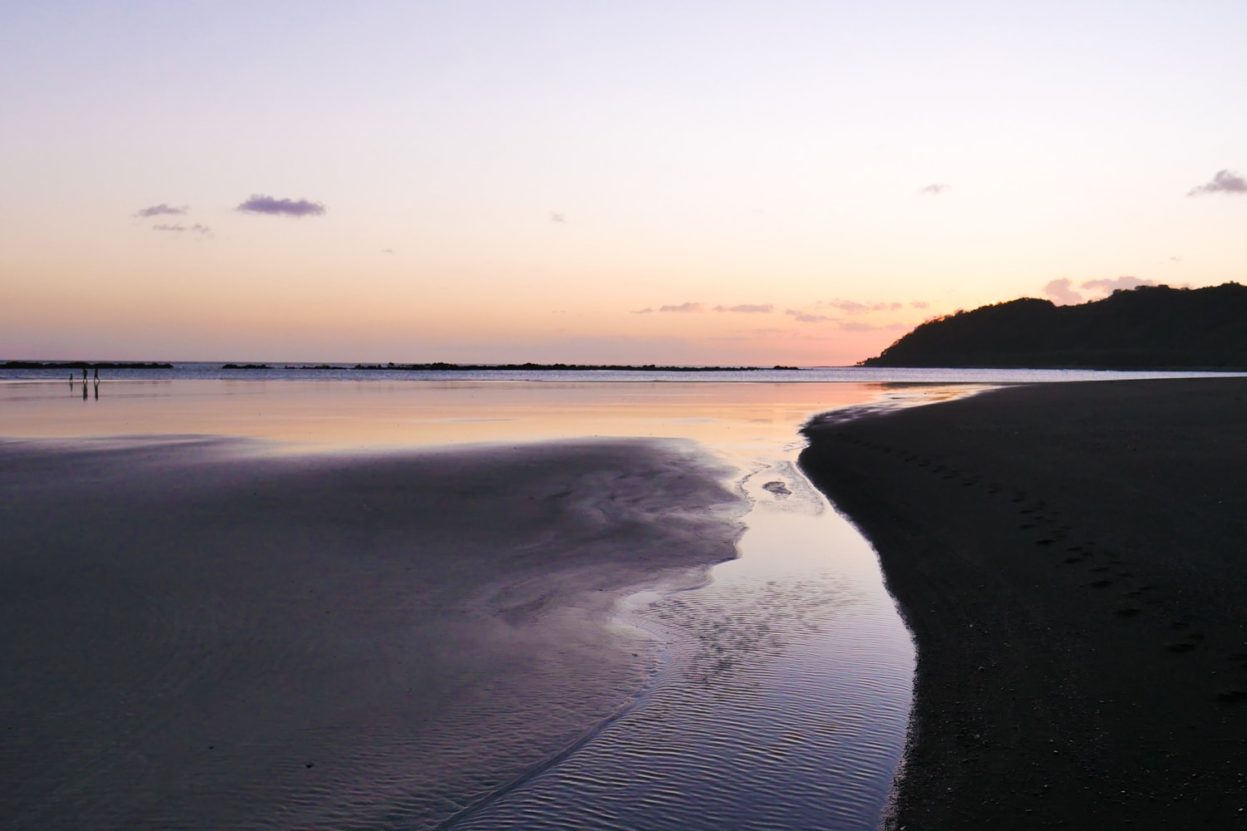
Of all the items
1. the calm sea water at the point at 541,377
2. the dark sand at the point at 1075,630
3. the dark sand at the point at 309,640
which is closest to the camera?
the dark sand at the point at 1075,630

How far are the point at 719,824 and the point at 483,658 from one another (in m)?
3.54

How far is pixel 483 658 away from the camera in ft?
27.2

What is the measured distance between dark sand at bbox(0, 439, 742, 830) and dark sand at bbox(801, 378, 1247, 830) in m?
2.79

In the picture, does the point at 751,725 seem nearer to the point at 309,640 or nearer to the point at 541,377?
the point at 309,640

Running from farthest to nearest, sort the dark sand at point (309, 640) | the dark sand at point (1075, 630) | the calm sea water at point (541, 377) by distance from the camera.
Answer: the calm sea water at point (541, 377) < the dark sand at point (309, 640) < the dark sand at point (1075, 630)

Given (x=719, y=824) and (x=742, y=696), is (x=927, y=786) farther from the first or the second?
(x=742, y=696)

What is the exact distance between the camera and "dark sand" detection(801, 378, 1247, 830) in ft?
17.9

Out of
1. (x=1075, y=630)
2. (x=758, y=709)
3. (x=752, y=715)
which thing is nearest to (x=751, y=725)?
(x=752, y=715)

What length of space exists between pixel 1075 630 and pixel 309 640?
750 cm

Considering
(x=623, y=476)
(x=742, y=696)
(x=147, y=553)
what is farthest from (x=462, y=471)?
(x=742, y=696)

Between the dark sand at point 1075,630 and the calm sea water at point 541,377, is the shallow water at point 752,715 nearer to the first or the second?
the dark sand at point 1075,630

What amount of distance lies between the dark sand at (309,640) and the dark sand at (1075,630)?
2.79 m

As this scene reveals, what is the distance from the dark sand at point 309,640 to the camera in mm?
5723

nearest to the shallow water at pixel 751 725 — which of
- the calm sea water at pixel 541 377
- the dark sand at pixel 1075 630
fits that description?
the dark sand at pixel 1075 630
